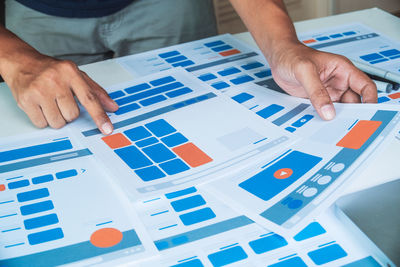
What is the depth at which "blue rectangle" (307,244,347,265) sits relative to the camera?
509mm

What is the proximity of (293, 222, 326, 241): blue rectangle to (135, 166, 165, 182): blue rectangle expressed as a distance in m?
0.20

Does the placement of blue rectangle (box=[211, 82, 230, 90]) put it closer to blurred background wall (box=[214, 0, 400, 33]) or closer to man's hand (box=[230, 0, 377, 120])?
man's hand (box=[230, 0, 377, 120])

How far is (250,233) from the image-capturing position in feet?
1.80

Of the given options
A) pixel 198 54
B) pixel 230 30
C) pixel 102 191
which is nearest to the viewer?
pixel 102 191

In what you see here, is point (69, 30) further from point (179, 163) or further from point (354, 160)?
point (354, 160)

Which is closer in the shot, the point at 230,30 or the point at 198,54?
the point at 198,54

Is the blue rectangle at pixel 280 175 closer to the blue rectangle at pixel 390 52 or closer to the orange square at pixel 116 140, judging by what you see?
the orange square at pixel 116 140

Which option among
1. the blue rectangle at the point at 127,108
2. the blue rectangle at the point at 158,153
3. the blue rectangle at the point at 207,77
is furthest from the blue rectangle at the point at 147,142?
the blue rectangle at the point at 207,77

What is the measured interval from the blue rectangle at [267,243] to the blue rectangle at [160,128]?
27 centimetres

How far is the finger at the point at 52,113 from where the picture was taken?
794 mm

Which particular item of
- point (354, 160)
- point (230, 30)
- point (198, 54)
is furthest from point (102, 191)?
point (230, 30)

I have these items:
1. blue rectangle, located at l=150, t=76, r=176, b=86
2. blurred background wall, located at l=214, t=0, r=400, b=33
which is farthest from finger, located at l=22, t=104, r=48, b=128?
blurred background wall, located at l=214, t=0, r=400, b=33

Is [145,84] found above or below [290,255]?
above

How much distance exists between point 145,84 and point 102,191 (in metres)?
0.33
